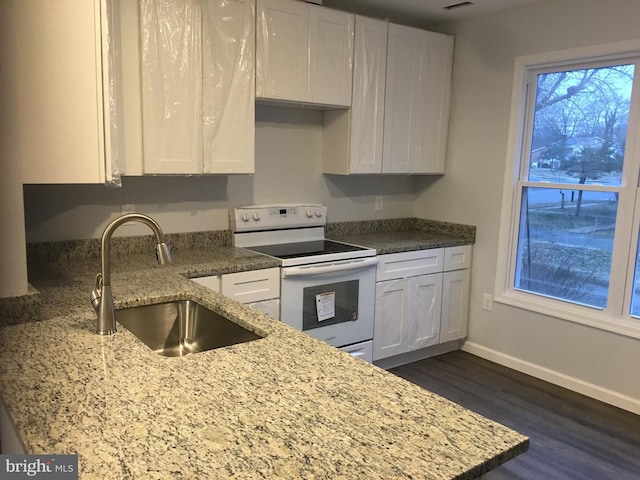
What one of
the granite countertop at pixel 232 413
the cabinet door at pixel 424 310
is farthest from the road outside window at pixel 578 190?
the granite countertop at pixel 232 413

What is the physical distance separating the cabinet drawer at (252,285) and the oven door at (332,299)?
0.06 m

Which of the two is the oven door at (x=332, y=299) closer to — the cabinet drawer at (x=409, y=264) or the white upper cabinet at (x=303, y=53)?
the cabinet drawer at (x=409, y=264)

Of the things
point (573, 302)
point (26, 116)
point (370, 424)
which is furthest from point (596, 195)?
point (26, 116)

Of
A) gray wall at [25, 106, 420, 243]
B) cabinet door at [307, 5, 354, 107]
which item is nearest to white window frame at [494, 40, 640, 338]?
gray wall at [25, 106, 420, 243]

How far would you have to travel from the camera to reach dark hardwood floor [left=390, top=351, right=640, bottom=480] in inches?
99.3

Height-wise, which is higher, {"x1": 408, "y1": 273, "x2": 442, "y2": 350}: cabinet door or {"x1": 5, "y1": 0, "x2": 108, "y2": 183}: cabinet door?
{"x1": 5, "y1": 0, "x2": 108, "y2": 183}: cabinet door

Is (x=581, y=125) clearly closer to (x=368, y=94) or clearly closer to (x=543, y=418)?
(x=368, y=94)

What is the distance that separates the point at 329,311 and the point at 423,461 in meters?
2.18

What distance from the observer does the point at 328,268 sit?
10.1ft

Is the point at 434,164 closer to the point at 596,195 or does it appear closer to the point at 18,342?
the point at 596,195

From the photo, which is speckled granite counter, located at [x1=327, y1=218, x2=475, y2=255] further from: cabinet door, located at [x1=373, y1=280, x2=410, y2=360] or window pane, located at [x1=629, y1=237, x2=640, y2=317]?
window pane, located at [x1=629, y1=237, x2=640, y2=317]

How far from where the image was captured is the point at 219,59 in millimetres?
2793
